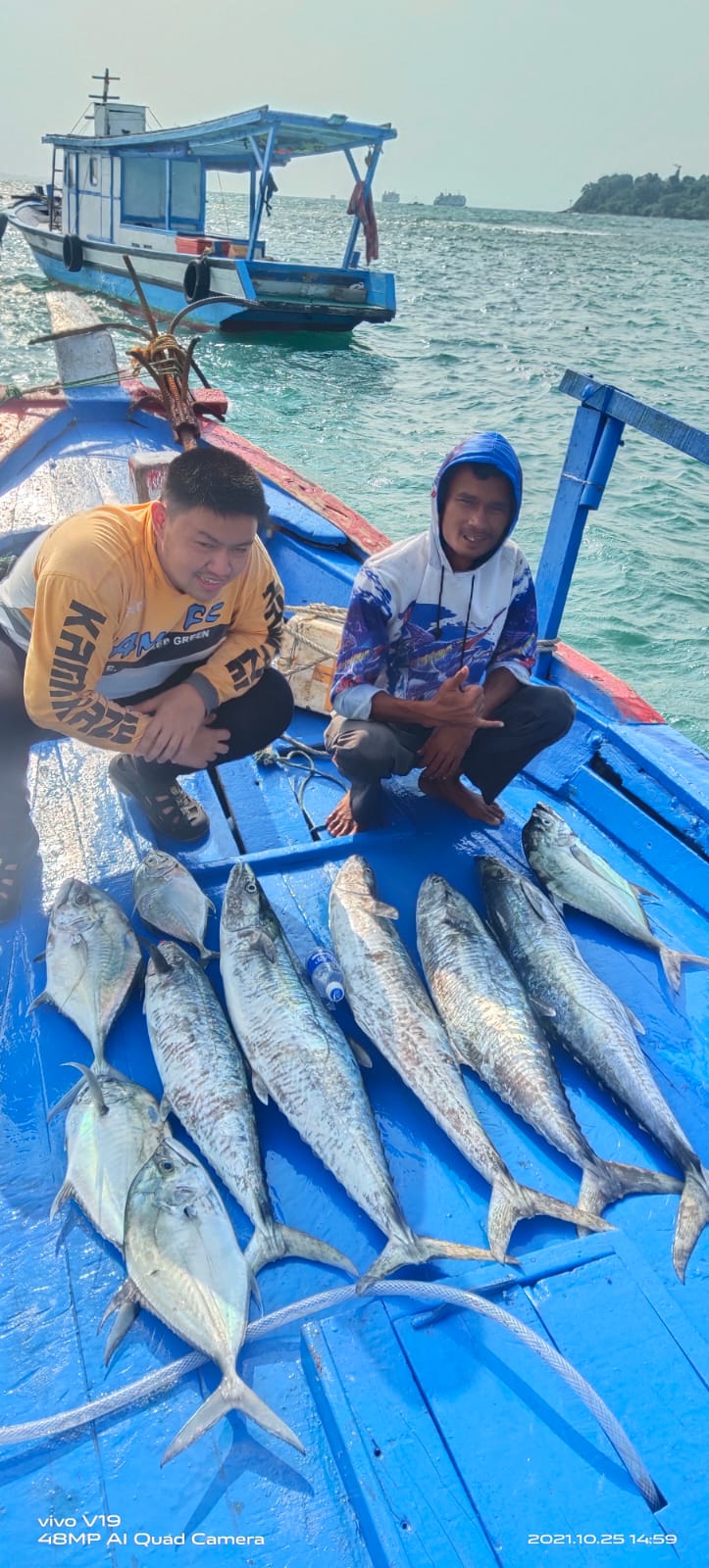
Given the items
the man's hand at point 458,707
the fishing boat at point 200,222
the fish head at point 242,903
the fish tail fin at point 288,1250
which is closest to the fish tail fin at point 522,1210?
the fish tail fin at point 288,1250

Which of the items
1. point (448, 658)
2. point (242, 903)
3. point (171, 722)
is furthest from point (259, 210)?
point (242, 903)

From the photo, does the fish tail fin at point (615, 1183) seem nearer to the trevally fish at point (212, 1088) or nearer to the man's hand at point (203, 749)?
the trevally fish at point (212, 1088)

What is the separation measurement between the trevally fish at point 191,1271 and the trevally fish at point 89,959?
0.49 meters

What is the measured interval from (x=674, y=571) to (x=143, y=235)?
737 inches

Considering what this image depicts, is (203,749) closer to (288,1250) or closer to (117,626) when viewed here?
(117,626)

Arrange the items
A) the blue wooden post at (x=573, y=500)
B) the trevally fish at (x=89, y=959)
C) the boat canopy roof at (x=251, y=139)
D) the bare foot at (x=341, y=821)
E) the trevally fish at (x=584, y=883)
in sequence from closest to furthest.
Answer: the trevally fish at (x=89, y=959), the trevally fish at (x=584, y=883), the bare foot at (x=341, y=821), the blue wooden post at (x=573, y=500), the boat canopy roof at (x=251, y=139)

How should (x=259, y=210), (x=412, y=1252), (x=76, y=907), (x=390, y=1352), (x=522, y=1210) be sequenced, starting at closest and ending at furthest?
(x=390, y=1352), (x=412, y=1252), (x=522, y=1210), (x=76, y=907), (x=259, y=210)

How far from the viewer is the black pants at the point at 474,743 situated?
3.33m

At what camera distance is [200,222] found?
961 inches

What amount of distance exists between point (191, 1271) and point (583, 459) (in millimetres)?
3692

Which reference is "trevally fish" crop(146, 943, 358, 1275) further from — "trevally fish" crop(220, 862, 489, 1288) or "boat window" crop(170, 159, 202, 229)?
"boat window" crop(170, 159, 202, 229)

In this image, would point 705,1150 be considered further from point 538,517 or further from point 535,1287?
point 538,517

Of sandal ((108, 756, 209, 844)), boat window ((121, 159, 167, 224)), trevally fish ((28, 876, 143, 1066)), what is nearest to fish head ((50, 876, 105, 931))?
trevally fish ((28, 876, 143, 1066))

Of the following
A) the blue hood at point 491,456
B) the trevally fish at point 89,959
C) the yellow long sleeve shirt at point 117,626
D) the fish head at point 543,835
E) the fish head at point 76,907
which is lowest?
the trevally fish at point 89,959
